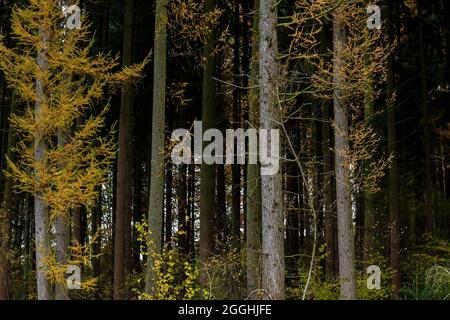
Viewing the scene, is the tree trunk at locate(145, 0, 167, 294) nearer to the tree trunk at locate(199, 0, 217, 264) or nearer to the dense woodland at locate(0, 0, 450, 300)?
the dense woodland at locate(0, 0, 450, 300)

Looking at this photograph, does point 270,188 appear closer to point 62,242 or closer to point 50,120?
point 50,120

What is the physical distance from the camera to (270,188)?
9.07m

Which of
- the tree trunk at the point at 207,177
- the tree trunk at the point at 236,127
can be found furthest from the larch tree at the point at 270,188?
the tree trunk at the point at 236,127

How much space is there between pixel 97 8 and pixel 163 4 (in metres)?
8.71

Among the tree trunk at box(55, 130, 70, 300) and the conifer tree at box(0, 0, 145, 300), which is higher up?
the conifer tree at box(0, 0, 145, 300)

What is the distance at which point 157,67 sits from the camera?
12.4 metres

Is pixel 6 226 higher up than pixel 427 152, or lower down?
lower down

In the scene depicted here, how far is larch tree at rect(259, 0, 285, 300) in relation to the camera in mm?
8992

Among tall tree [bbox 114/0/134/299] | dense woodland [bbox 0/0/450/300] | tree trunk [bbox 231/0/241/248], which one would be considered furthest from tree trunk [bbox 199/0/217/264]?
tree trunk [bbox 231/0/241/248]

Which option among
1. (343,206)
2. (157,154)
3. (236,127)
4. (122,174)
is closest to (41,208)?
(157,154)
